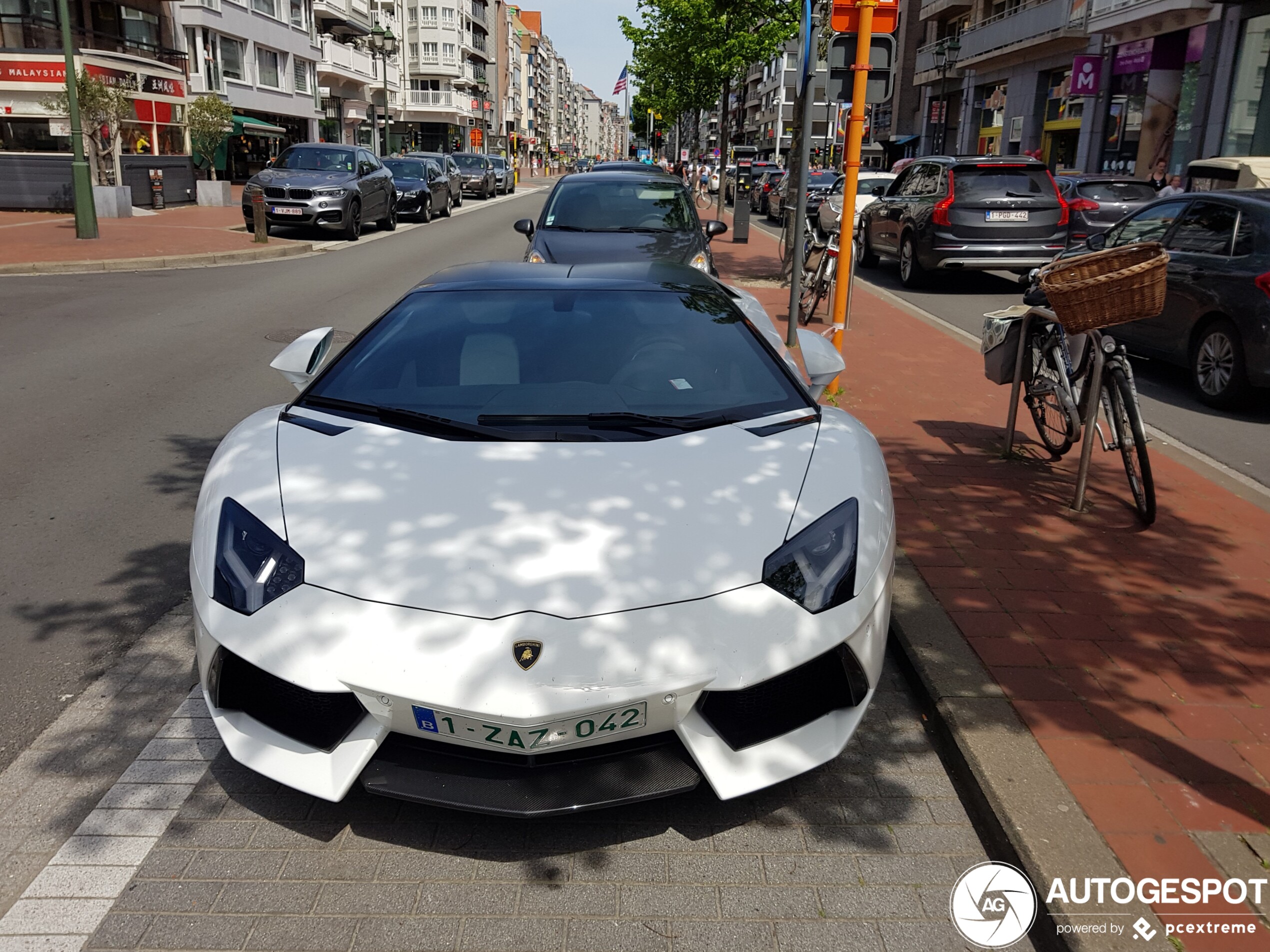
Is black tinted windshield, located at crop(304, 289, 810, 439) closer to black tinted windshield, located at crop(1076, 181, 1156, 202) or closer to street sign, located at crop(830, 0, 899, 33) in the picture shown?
street sign, located at crop(830, 0, 899, 33)

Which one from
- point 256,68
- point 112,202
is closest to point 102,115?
point 112,202

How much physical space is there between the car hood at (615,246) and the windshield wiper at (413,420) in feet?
20.3

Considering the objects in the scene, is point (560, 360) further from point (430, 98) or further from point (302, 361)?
point (430, 98)

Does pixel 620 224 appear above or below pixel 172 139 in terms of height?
below

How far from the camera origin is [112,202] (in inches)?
969

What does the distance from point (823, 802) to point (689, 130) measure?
522 ft

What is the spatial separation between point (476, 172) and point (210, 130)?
12411mm

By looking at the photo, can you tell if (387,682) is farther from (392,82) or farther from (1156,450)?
(392,82)

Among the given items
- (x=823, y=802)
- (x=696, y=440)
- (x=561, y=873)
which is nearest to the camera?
(x=561, y=873)

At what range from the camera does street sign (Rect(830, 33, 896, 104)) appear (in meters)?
8.21

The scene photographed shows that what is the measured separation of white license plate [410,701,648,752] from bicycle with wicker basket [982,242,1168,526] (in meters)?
3.61

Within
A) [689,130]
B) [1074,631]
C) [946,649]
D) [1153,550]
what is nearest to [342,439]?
[946,649]

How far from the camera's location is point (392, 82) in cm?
6969

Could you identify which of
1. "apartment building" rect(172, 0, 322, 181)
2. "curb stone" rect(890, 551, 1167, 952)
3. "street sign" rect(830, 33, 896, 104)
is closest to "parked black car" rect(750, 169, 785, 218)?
"apartment building" rect(172, 0, 322, 181)
